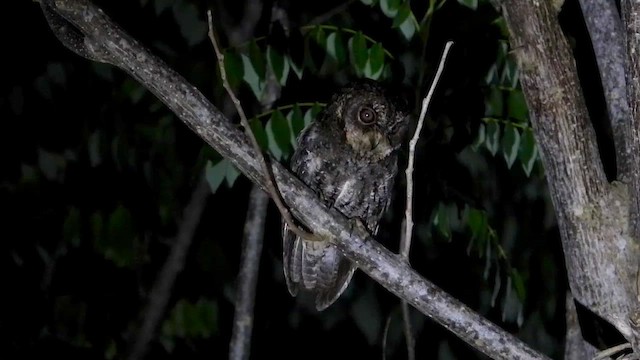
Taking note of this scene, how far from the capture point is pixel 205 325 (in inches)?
123

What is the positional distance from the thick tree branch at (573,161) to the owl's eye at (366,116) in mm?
777

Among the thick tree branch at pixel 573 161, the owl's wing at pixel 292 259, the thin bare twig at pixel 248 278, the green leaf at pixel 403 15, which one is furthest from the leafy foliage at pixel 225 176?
the thick tree branch at pixel 573 161

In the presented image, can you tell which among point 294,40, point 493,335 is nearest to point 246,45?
point 294,40

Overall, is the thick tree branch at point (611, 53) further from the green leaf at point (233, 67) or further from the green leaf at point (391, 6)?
the green leaf at point (233, 67)

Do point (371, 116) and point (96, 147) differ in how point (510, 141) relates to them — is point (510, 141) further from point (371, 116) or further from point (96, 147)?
point (96, 147)

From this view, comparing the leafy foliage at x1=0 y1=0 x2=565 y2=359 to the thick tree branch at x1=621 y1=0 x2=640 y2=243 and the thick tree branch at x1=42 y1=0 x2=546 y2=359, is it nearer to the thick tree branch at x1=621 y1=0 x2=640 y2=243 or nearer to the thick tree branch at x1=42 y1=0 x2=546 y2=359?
the thick tree branch at x1=42 y1=0 x2=546 y2=359

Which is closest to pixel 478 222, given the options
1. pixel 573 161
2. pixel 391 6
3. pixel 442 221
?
pixel 442 221

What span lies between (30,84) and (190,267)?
3.19 feet

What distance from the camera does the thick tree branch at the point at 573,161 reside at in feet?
4.91

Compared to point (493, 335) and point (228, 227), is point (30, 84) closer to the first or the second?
point (228, 227)

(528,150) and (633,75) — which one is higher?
(528,150)

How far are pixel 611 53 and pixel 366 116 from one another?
773 mm

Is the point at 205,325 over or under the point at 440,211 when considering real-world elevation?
under

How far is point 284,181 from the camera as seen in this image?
58.6 inches
